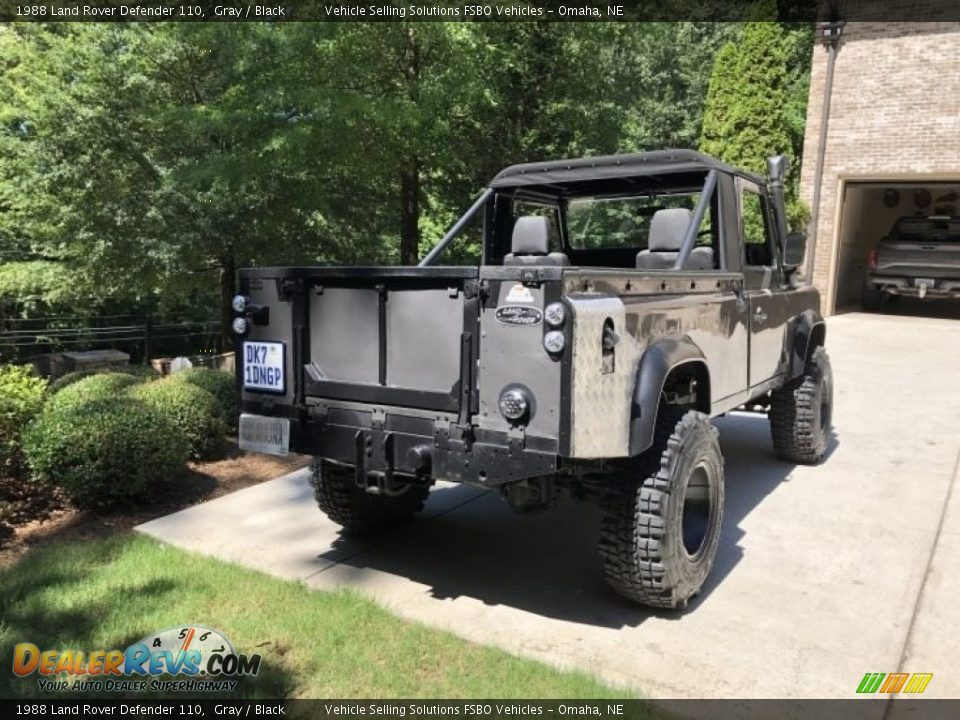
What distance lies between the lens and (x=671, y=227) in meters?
4.20

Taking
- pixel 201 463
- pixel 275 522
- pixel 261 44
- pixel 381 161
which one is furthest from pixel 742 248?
pixel 261 44

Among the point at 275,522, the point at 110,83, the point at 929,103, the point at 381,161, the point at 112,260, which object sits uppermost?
the point at 929,103

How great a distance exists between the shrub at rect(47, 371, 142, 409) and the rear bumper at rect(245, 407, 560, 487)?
2.41 meters

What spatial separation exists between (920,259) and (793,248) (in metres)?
11.3

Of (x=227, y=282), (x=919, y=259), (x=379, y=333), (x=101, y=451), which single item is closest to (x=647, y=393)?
(x=379, y=333)

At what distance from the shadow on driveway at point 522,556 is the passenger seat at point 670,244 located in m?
1.65

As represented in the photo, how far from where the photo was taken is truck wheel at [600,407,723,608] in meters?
3.28

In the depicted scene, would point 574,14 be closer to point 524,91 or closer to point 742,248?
point 524,91

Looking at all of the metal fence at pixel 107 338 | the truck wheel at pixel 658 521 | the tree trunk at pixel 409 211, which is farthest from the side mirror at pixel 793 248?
the metal fence at pixel 107 338

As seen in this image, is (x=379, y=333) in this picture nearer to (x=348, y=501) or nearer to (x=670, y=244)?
(x=348, y=501)

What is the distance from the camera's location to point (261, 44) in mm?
7547

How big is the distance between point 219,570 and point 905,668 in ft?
10.4

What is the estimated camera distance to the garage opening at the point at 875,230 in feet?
52.8

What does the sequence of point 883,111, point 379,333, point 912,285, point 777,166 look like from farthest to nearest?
point 912,285, point 883,111, point 777,166, point 379,333
